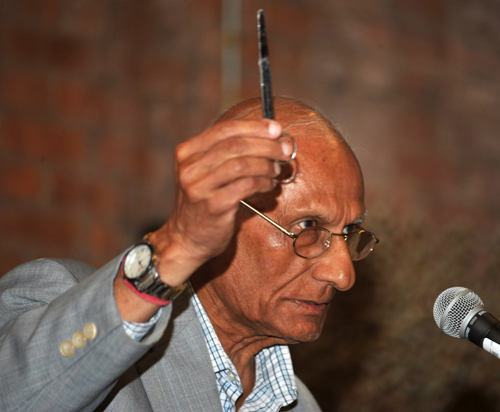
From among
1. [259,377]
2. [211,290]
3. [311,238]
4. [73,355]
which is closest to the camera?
[73,355]

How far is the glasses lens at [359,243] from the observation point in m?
1.67

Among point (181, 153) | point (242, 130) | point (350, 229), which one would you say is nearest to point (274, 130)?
point (242, 130)

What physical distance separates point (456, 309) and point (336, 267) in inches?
16.0

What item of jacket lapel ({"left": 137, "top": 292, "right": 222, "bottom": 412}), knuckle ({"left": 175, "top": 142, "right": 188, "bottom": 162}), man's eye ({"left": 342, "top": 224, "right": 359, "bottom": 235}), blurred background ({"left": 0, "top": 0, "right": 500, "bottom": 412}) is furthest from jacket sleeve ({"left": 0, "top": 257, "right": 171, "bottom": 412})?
blurred background ({"left": 0, "top": 0, "right": 500, "bottom": 412})

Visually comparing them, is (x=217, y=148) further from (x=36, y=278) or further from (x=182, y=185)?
(x=36, y=278)

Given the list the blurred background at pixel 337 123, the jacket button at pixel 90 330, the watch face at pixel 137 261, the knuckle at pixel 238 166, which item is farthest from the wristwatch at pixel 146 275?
the blurred background at pixel 337 123

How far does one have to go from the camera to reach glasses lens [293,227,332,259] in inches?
61.6

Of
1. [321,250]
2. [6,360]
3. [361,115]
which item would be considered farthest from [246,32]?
[6,360]

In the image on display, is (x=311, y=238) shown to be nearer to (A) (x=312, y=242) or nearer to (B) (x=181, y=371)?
(A) (x=312, y=242)

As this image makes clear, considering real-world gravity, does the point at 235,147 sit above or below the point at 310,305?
above

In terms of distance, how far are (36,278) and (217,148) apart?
28.6 inches

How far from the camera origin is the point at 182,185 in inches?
36.7

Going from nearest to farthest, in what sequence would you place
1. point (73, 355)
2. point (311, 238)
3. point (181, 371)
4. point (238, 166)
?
point (238, 166) < point (73, 355) < point (181, 371) < point (311, 238)

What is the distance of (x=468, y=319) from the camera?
123 cm
